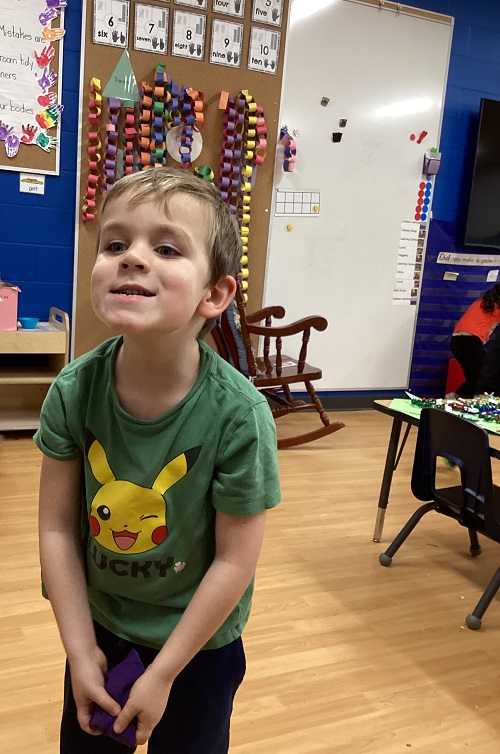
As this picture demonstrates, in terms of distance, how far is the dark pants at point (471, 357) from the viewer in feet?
14.6

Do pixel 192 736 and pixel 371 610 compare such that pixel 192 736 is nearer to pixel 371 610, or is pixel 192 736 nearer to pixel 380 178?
pixel 371 610

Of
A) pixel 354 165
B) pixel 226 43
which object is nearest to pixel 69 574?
pixel 226 43

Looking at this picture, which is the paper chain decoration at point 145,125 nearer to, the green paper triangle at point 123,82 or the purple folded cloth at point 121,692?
the green paper triangle at point 123,82

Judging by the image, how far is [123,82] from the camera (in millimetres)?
3816

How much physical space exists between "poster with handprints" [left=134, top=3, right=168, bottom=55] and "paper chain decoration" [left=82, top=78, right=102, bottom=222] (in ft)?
1.18

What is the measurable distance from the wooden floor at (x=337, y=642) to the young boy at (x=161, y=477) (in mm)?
854

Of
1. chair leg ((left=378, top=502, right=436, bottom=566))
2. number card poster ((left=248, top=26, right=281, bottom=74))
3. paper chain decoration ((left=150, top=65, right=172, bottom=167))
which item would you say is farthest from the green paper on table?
number card poster ((left=248, top=26, right=281, bottom=74))

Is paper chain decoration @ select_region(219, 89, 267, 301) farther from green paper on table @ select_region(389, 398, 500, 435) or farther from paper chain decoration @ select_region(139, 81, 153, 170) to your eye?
green paper on table @ select_region(389, 398, 500, 435)

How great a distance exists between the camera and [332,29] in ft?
14.1

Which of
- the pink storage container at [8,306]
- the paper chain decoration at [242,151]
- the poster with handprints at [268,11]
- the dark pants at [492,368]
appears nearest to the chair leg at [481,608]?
the dark pants at [492,368]

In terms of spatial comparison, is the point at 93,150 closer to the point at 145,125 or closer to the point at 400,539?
the point at 145,125

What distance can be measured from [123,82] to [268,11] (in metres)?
1.04

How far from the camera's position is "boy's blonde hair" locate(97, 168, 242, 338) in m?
0.79

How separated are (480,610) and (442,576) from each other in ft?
1.13
